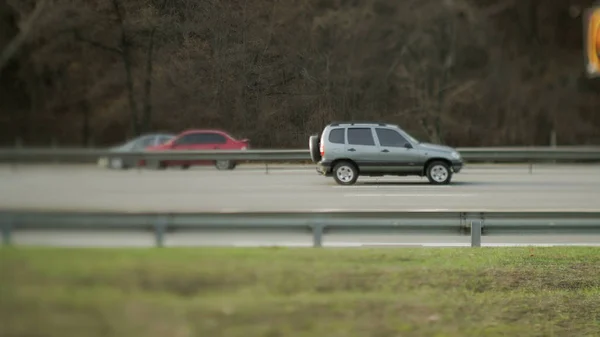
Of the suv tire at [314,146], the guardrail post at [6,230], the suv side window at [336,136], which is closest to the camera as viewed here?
the guardrail post at [6,230]

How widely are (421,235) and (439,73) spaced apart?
2.29 metres

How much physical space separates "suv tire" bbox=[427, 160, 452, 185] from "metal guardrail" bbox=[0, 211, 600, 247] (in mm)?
6164

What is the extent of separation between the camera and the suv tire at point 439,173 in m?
16.1

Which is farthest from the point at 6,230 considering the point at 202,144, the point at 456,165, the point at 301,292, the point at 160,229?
the point at 456,165

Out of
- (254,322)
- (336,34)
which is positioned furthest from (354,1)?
(254,322)

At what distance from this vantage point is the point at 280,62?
4.04 m

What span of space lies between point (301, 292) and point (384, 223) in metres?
3.41

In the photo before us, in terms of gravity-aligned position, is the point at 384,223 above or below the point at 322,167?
below

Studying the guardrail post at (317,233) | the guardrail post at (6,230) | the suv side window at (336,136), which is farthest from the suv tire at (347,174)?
the guardrail post at (6,230)

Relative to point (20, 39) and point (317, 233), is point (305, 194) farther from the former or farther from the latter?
point (20, 39)

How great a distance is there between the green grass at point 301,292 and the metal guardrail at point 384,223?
419 millimetres

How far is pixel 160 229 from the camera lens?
9016 mm

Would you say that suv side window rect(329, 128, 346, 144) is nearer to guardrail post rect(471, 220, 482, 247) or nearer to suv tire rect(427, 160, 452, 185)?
guardrail post rect(471, 220, 482, 247)

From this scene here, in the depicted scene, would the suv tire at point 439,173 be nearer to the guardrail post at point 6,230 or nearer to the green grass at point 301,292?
the green grass at point 301,292
